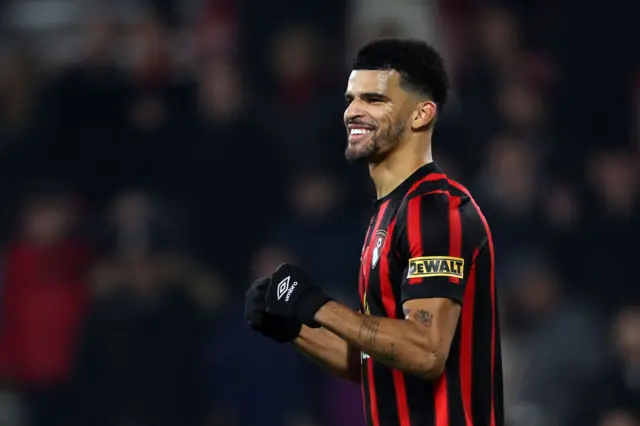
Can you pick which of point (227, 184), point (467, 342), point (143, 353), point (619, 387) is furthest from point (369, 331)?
point (227, 184)

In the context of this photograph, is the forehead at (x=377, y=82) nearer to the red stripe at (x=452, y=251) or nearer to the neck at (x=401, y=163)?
the neck at (x=401, y=163)

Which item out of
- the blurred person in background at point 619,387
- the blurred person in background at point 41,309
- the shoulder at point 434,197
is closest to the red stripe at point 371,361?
the shoulder at point 434,197

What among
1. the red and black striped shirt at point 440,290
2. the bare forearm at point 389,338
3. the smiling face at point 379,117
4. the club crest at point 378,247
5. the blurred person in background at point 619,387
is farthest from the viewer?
the blurred person in background at point 619,387

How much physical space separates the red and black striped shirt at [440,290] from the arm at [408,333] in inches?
2.0

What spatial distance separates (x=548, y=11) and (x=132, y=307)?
3.88m

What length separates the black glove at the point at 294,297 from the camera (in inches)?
152

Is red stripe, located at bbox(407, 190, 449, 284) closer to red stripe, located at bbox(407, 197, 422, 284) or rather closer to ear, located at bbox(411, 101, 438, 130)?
red stripe, located at bbox(407, 197, 422, 284)

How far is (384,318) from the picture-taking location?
152 inches

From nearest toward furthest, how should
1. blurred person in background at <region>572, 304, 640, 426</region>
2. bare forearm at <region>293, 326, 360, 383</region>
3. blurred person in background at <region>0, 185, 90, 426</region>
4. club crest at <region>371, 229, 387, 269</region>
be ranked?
club crest at <region>371, 229, 387, 269</region> < bare forearm at <region>293, 326, 360, 383</region> < blurred person in background at <region>572, 304, 640, 426</region> < blurred person in background at <region>0, 185, 90, 426</region>

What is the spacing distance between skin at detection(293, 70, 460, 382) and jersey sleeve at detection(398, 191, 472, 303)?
0.13ft

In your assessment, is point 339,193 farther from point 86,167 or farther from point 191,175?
point 86,167

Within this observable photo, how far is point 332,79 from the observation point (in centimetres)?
927

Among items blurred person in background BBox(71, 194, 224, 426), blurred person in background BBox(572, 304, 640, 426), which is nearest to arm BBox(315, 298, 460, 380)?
blurred person in background BBox(572, 304, 640, 426)

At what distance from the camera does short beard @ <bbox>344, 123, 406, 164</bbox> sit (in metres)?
4.22
